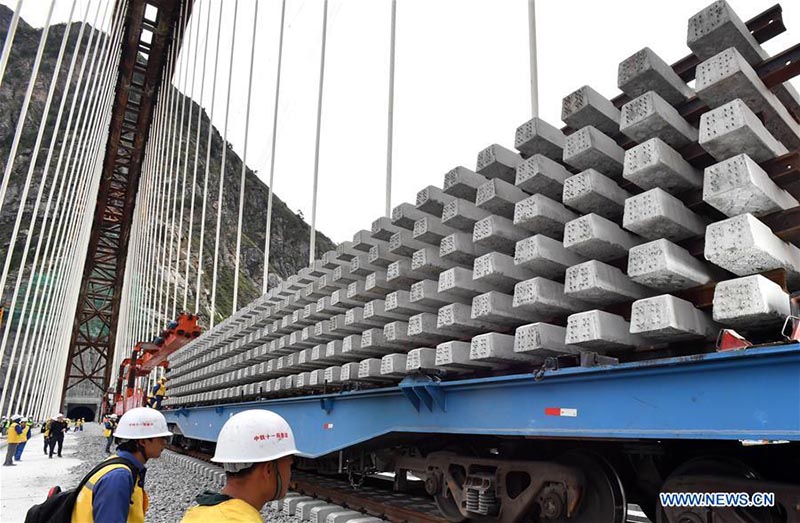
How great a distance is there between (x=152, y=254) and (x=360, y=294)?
26.4m

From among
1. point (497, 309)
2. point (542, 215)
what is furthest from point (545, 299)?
point (542, 215)

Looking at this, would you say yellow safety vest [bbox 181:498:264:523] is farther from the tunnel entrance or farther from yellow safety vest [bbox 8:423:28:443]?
the tunnel entrance

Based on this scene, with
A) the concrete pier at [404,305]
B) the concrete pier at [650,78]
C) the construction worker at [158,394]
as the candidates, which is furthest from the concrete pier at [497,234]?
the construction worker at [158,394]

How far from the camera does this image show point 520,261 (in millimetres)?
3920

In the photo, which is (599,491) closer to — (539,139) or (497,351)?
(497,351)

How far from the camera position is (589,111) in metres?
3.91

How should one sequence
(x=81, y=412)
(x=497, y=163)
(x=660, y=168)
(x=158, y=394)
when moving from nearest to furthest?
(x=660, y=168)
(x=497, y=163)
(x=158, y=394)
(x=81, y=412)

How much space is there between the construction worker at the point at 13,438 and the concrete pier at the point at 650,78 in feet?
48.3

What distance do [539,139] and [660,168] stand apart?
3.73ft

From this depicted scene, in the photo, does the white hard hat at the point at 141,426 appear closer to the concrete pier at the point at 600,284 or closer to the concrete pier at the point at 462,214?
the concrete pier at the point at 600,284

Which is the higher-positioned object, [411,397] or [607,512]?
[411,397]

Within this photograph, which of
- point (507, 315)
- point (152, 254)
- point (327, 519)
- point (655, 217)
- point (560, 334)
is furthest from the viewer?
point (152, 254)

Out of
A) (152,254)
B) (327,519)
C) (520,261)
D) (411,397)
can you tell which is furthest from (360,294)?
(152,254)

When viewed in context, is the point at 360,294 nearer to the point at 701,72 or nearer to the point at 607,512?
the point at 607,512
